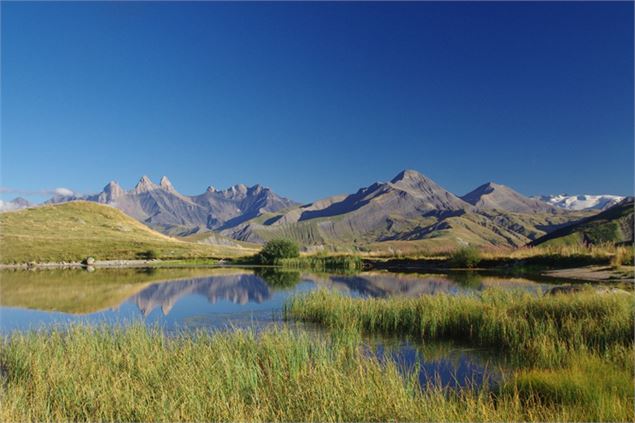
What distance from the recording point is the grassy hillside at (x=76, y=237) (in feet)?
272

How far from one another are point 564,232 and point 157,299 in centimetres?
10018

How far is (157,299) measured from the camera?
1281 inches

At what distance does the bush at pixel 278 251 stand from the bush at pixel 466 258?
2859cm

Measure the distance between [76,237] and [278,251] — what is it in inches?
1984

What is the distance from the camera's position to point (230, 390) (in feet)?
29.5

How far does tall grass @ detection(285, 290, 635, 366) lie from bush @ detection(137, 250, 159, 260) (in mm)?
76956

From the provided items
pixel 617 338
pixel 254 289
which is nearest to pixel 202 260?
pixel 254 289

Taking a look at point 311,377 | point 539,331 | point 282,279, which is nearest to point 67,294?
point 282,279

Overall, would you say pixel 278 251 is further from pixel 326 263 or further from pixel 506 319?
pixel 506 319

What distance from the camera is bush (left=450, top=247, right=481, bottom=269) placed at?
5627 centimetres

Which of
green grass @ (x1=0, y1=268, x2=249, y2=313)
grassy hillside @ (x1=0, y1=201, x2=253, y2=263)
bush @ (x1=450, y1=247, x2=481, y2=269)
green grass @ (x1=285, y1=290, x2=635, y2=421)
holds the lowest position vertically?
green grass @ (x1=0, y1=268, x2=249, y2=313)

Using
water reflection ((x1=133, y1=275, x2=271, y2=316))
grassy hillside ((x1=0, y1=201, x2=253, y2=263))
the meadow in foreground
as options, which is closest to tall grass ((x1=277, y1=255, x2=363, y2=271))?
water reflection ((x1=133, y1=275, x2=271, y2=316))

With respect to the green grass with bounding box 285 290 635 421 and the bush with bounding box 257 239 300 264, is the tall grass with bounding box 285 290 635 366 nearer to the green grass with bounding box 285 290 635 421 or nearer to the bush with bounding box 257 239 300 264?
the green grass with bounding box 285 290 635 421

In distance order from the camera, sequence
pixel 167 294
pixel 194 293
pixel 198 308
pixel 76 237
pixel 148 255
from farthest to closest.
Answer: pixel 76 237
pixel 148 255
pixel 194 293
pixel 167 294
pixel 198 308
